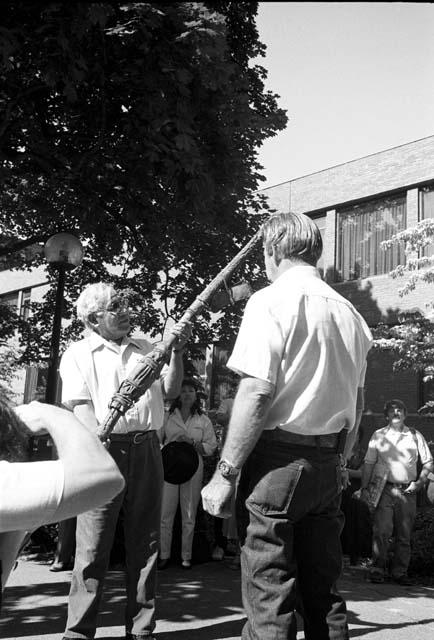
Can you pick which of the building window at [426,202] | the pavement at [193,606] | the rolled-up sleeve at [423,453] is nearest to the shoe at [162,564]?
the pavement at [193,606]

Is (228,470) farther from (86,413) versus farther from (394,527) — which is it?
(394,527)

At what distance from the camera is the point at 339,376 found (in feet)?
9.52

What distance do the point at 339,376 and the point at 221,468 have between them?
0.60 m

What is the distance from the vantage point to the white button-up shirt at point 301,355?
2.79 meters

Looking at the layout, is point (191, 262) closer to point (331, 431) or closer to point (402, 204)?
point (402, 204)

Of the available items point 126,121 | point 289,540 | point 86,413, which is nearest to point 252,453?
point 289,540

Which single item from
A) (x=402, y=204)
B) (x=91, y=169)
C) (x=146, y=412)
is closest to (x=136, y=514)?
(x=146, y=412)

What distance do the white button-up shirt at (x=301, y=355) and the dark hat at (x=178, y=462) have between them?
16.2 feet

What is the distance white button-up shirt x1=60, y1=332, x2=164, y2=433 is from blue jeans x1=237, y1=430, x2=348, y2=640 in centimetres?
140

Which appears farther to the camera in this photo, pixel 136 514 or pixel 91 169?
pixel 91 169

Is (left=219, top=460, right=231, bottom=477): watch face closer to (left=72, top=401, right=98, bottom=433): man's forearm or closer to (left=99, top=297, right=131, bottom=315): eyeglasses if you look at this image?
(left=72, top=401, right=98, bottom=433): man's forearm

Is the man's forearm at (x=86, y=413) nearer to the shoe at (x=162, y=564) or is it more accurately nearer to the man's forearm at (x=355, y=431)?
the man's forearm at (x=355, y=431)

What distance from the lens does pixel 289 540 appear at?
8.88 ft

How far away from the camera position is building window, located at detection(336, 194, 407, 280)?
71.0 ft
